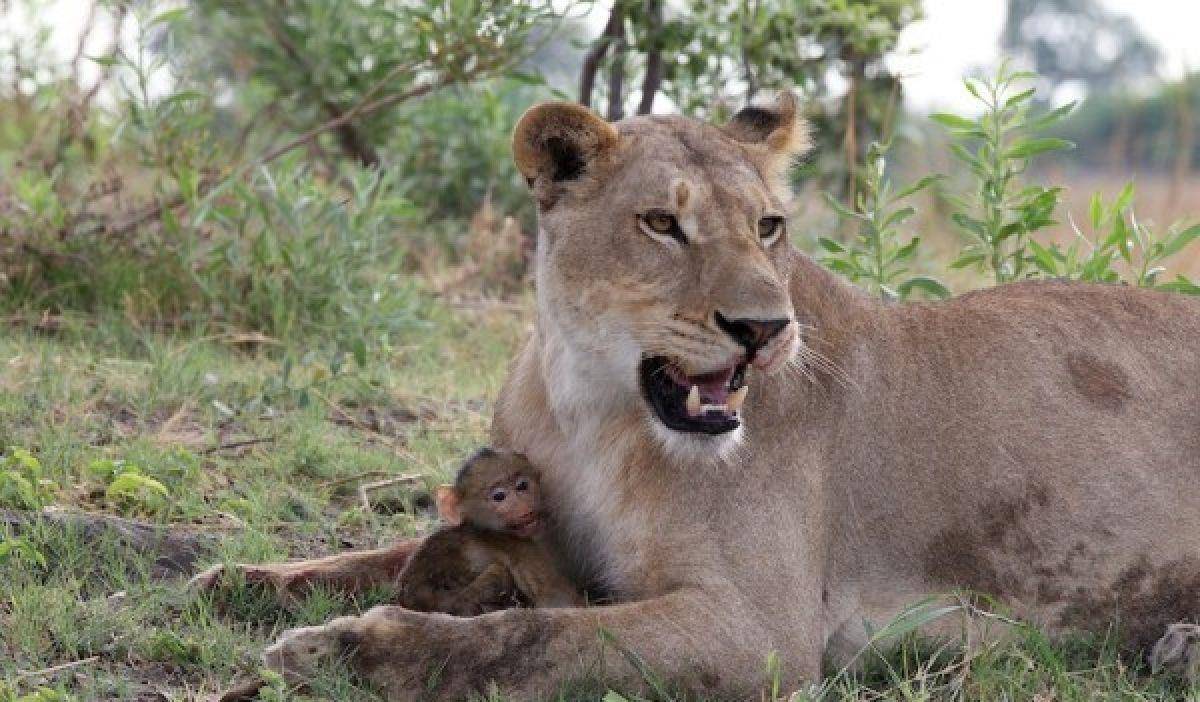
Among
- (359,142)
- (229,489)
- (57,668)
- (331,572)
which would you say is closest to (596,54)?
(359,142)

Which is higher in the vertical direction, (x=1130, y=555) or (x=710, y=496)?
(x=710, y=496)

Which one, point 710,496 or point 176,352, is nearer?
point 710,496

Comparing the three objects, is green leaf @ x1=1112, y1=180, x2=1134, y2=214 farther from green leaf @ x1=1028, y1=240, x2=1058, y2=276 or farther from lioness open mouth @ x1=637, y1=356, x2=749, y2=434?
lioness open mouth @ x1=637, y1=356, x2=749, y2=434

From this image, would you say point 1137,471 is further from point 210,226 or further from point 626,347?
point 210,226

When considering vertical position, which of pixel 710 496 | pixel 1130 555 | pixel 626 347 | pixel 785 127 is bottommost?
pixel 1130 555

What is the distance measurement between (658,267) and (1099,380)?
1.25 meters

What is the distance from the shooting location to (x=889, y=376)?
4.11 metres

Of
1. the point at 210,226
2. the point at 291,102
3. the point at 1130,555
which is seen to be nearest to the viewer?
the point at 1130,555

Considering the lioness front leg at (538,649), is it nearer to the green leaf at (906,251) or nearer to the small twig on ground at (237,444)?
the small twig on ground at (237,444)

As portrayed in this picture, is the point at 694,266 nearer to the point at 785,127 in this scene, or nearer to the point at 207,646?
the point at 785,127

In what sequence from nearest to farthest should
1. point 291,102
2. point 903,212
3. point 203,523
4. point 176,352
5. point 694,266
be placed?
point 694,266 → point 203,523 → point 903,212 → point 176,352 → point 291,102

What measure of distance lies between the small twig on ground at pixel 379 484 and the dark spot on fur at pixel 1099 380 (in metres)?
1.93

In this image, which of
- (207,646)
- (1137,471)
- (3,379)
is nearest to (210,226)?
(3,379)

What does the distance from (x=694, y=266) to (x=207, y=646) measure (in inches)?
51.9
